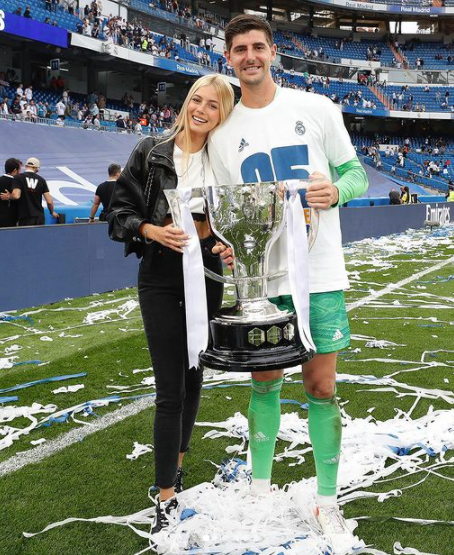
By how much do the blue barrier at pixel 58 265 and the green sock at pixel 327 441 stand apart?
536 centimetres

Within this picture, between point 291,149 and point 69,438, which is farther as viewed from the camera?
point 69,438

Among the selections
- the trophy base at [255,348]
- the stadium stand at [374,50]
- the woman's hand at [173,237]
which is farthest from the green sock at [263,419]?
the stadium stand at [374,50]

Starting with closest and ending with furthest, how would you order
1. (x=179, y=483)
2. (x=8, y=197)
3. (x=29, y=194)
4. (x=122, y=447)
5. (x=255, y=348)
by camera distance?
(x=255, y=348) < (x=179, y=483) < (x=122, y=447) < (x=8, y=197) < (x=29, y=194)

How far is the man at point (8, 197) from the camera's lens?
25.8ft

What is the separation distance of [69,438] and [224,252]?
171 centimetres

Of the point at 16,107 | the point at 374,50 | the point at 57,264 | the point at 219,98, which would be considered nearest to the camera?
the point at 219,98

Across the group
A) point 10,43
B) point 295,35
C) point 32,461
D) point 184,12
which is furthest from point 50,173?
point 295,35

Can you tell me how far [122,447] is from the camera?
3.32 meters

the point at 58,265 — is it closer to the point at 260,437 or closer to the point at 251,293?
the point at 260,437

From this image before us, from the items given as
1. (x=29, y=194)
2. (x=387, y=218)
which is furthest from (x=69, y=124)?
(x=29, y=194)

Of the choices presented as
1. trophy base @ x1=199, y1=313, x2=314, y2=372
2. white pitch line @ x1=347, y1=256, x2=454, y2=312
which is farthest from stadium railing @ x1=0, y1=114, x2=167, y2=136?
trophy base @ x1=199, y1=313, x2=314, y2=372

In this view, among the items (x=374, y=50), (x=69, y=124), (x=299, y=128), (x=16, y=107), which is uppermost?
(x=374, y=50)

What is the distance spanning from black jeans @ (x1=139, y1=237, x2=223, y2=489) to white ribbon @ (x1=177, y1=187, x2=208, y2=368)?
28 centimetres

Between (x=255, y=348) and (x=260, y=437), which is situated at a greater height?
(x=255, y=348)
